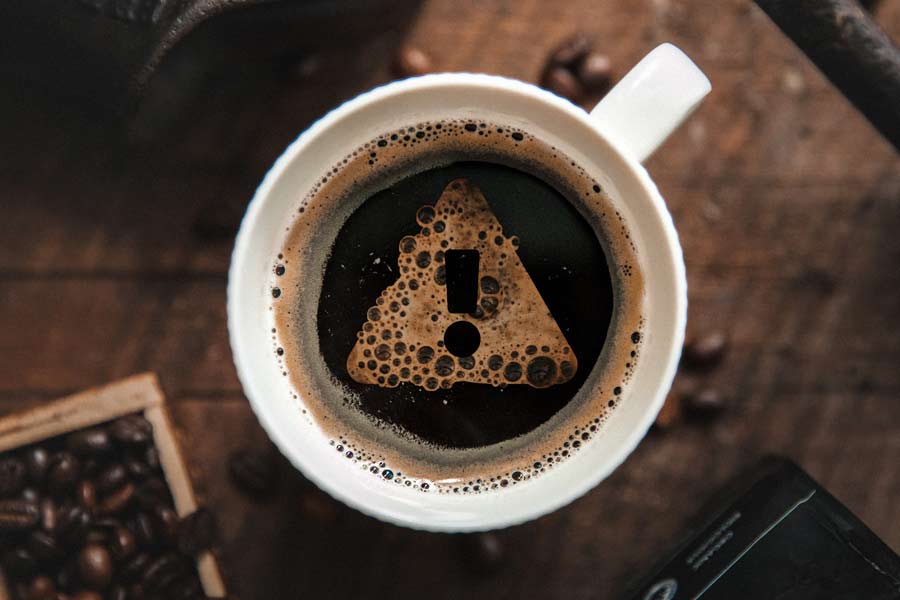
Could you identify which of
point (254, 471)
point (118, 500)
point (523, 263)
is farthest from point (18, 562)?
point (523, 263)

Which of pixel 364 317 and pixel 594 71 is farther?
pixel 594 71

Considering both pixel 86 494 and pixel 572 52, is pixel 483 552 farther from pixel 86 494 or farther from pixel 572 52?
pixel 572 52

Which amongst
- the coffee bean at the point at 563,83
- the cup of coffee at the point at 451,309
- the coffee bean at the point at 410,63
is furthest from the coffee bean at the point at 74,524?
the coffee bean at the point at 563,83

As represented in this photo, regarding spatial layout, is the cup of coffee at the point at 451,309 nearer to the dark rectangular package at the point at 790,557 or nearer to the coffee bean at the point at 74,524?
the dark rectangular package at the point at 790,557

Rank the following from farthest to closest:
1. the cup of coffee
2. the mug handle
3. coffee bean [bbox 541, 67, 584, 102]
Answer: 1. coffee bean [bbox 541, 67, 584, 102]
2. the cup of coffee
3. the mug handle

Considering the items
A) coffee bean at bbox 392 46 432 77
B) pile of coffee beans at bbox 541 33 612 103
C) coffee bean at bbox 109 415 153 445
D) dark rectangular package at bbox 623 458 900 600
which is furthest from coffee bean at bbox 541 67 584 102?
coffee bean at bbox 109 415 153 445

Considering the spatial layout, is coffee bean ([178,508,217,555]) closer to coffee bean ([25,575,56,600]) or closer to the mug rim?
coffee bean ([25,575,56,600])
